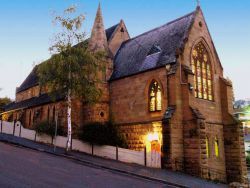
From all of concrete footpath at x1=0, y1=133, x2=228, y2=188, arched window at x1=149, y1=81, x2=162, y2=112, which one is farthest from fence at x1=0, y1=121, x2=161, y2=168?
arched window at x1=149, y1=81, x2=162, y2=112

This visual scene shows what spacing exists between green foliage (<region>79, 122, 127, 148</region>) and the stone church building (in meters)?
1.30

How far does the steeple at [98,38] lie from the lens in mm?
29425

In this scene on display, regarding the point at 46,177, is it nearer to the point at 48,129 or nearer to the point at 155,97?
the point at 155,97

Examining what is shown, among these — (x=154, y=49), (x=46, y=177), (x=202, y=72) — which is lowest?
(x=46, y=177)

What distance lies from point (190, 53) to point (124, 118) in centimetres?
830

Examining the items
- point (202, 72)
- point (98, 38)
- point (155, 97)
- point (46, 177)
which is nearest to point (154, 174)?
point (46, 177)

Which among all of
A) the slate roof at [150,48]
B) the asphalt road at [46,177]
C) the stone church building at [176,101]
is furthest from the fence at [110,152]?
the slate roof at [150,48]

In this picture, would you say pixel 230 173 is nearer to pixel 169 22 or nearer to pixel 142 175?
pixel 142 175

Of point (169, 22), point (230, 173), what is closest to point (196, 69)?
point (169, 22)

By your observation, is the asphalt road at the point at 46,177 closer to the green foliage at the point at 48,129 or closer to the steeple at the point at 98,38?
the green foliage at the point at 48,129

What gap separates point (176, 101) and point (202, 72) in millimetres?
5370

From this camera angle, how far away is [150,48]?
26.9 m

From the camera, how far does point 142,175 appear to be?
16.1 m

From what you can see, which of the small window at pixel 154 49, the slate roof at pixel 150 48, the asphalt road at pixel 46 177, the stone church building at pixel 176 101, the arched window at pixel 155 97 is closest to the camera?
the asphalt road at pixel 46 177
